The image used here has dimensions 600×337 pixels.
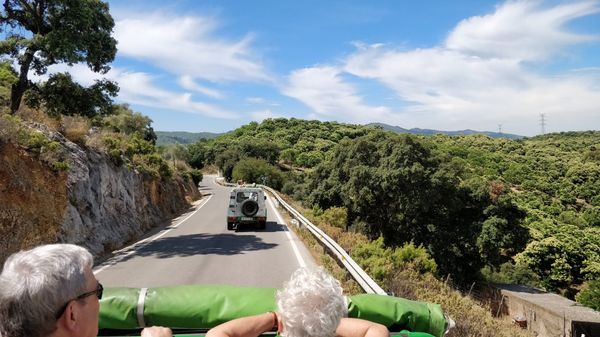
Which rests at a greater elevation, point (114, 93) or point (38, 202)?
point (114, 93)

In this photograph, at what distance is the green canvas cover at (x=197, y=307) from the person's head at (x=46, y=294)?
113cm

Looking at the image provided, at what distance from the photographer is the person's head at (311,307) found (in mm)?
2518

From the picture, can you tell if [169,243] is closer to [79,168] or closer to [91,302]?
[79,168]

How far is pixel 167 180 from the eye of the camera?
30891 mm

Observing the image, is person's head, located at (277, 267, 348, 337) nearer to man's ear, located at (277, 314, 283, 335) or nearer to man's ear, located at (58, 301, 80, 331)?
man's ear, located at (277, 314, 283, 335)

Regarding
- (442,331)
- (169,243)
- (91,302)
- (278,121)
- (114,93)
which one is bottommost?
(169,243)

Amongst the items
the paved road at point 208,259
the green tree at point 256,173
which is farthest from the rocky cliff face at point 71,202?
the green tree at point 256,173

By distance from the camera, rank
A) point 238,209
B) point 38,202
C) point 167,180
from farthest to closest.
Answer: point 167,180 → point 238,209 → point 38,202

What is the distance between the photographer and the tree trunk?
1491 centimetres

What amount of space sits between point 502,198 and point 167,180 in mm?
24098

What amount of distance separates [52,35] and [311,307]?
15.0 meters

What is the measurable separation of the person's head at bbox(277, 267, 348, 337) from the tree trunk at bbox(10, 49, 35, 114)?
15662 millimetres

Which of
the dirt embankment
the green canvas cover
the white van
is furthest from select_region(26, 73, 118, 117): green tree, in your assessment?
the green canvas cover

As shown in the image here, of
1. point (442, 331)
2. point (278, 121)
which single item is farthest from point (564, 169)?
point (278, 121)
